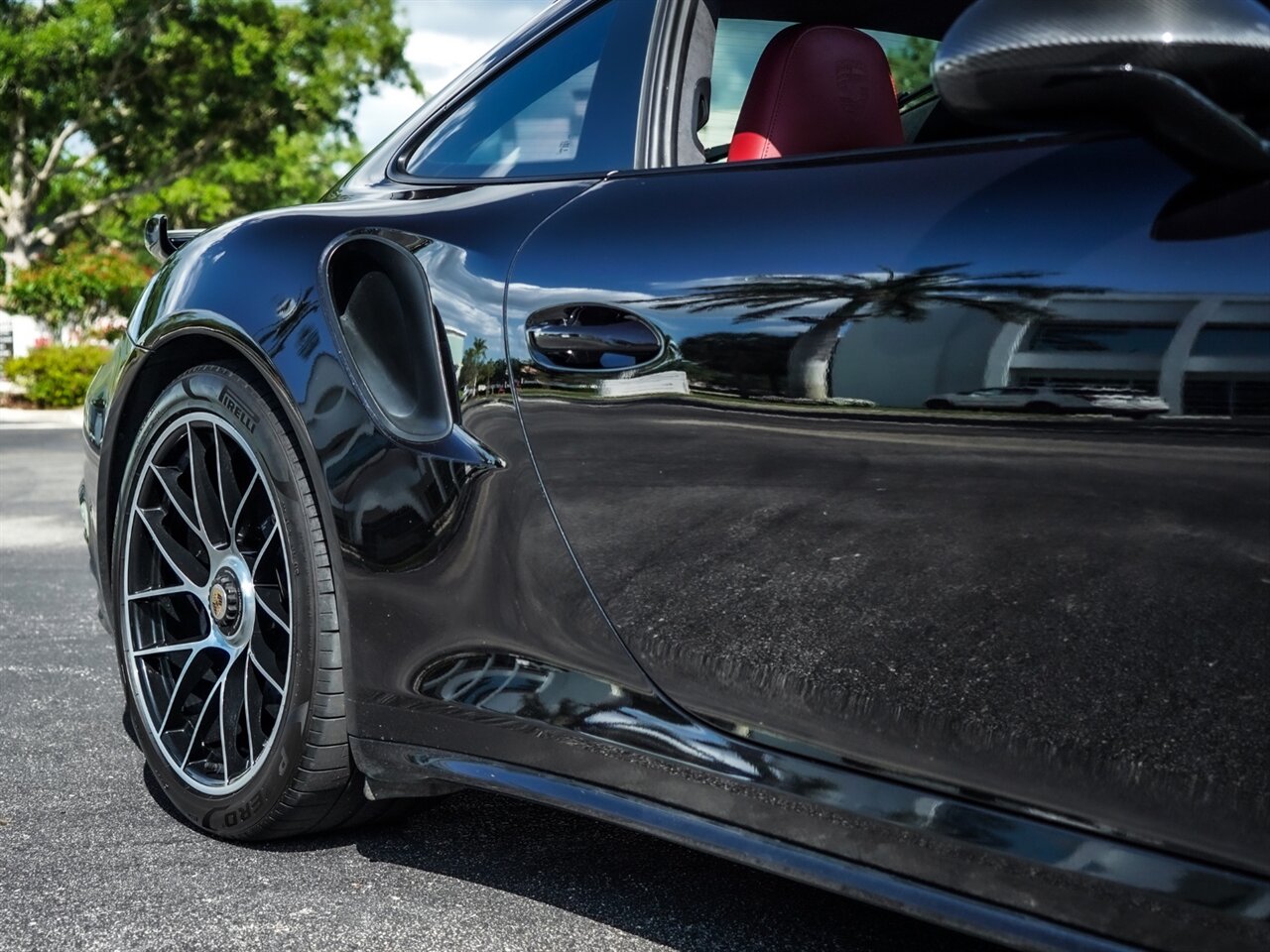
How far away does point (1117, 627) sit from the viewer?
1623 mm

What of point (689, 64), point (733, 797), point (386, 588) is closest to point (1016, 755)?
point (733, 797)

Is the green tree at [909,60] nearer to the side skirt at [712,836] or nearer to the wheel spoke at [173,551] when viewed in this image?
the side skirt at [712,836]

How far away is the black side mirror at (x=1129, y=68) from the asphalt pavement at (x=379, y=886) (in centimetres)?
128

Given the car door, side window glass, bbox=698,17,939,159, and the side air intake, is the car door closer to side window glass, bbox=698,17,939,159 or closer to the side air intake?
the side air intake

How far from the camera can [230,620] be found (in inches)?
107

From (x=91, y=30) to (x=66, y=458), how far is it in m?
16.5

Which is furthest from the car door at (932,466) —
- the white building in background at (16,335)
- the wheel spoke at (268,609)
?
the white building in background at (16,335)

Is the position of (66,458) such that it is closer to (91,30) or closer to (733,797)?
(733,797)

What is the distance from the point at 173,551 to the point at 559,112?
1.08 metres

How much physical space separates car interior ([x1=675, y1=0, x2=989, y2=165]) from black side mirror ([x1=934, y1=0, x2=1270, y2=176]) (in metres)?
0.73

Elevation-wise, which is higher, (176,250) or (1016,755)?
(176,250)

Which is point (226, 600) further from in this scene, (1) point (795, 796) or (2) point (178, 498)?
(1) point (795, 796)

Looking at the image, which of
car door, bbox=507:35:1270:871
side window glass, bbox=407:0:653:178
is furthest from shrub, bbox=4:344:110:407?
car door, bbox=507:35:1270:871

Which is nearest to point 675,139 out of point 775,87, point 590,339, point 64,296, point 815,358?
point 775,87
